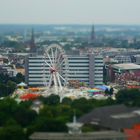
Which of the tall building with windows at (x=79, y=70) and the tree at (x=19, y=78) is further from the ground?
the tall building with windows at (x=79, y=70)

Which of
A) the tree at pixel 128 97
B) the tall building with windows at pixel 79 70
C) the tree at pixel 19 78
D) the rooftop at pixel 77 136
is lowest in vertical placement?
the tree at pixel 19 78

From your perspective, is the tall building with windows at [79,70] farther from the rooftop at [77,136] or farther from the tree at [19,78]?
the rooftop at [77,136]

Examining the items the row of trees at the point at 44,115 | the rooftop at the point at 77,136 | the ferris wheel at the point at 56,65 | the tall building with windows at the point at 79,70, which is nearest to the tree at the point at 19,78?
the tall building with windows at the point at 79,70

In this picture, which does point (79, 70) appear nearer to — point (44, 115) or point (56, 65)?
point (56, 65)

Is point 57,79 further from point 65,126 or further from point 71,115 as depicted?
point 65,126

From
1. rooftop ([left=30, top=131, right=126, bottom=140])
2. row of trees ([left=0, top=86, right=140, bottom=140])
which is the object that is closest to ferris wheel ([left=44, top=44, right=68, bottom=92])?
row of trees ([left=0, top=86, right=140, bottom=140])

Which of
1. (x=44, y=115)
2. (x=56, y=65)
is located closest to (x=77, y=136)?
(x=44, y=115)

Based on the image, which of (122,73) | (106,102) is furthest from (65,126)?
(122,73)

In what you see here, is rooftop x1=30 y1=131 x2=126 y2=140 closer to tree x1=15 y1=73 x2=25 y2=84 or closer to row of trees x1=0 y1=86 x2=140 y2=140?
row of trees x1=0 y1=86 x2=140 y2=140
